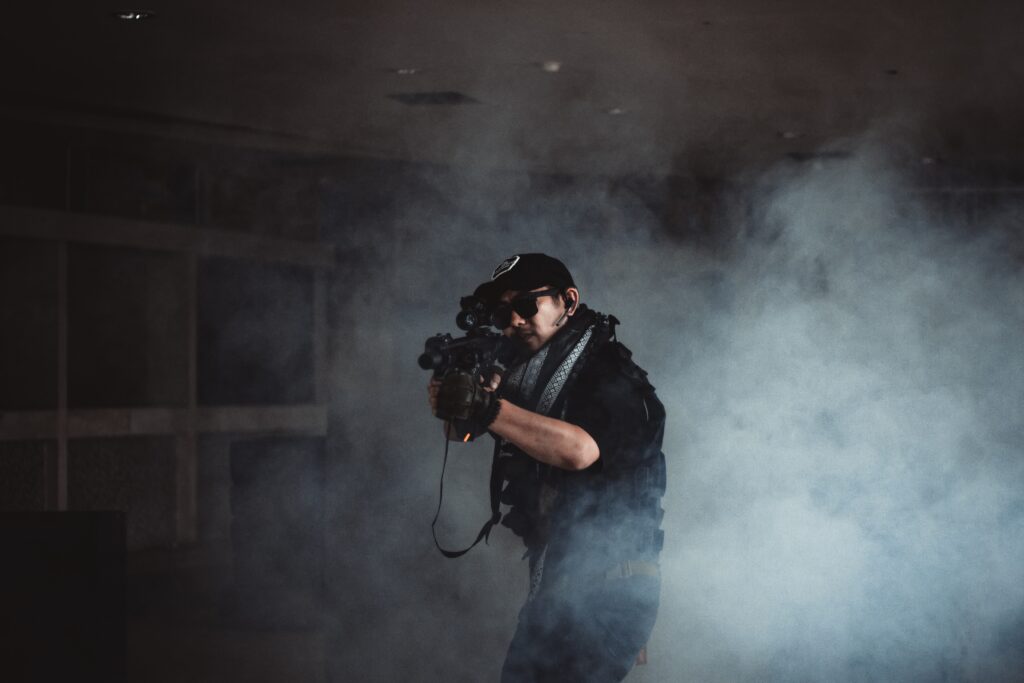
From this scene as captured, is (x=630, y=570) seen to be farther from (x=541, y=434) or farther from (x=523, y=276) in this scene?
(x=523, y=276)

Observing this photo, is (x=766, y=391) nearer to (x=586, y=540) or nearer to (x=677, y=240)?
(x=677, y=240)

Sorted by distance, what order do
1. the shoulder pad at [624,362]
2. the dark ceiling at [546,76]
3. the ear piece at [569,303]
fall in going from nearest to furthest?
1. the shoulder pad at [624,362]
2. the ear piece at [569,303]
3. the dark ceiling at [546,76]

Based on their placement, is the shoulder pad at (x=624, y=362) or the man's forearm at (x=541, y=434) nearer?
the man's forearm at (x=541, y=434)

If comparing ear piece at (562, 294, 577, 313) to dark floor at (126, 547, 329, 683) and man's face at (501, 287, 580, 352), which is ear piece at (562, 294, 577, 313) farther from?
dark floor at (126, 547, 329, 683)

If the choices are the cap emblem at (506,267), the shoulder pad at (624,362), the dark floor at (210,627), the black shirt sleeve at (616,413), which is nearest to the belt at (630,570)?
the black shirt sleeve at (616,413)

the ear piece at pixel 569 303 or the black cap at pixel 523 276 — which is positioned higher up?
the black cap at pixel 523 276

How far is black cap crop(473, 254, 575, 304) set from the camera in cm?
220

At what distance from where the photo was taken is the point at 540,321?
7.36 feet

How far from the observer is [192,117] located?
530cm

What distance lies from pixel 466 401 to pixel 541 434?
5.1 inches

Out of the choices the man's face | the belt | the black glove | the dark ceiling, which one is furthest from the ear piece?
the dark ceiling

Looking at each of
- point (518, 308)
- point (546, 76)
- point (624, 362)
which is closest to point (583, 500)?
point (624, 362)

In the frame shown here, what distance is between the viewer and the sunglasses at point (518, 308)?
2215 mm

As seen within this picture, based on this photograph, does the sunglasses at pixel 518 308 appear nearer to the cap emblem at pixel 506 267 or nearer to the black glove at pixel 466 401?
the cap emblem at pixel 506 267
